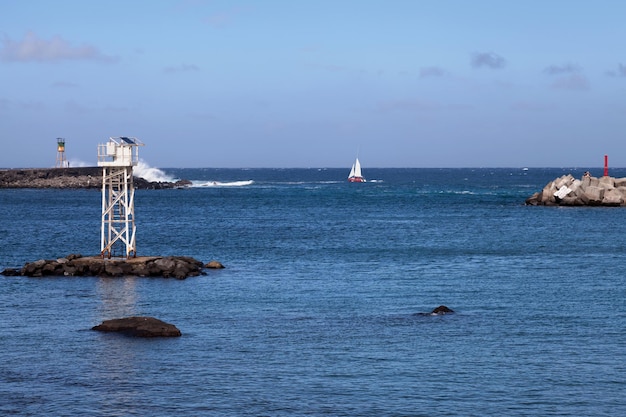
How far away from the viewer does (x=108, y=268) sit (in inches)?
2226

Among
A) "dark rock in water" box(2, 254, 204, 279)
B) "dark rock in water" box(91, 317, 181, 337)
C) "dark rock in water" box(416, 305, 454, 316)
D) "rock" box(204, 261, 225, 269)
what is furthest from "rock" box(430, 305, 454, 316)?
"rock" box(204, 261, 225, 269)

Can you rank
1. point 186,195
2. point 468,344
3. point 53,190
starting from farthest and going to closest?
point 53,190
point 186,195
point 468,344

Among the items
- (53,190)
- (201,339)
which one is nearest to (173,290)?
(201,339)

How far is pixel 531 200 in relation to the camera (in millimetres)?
134625

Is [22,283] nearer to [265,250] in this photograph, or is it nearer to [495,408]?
[265,250]

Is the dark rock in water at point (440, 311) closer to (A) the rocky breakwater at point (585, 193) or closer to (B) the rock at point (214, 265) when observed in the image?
(B) the rock at point (214, 265)

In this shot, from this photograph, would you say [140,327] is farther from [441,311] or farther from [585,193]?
[585,193]

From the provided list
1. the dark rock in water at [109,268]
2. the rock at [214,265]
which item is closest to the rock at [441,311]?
the dark rock in water at [109,268]

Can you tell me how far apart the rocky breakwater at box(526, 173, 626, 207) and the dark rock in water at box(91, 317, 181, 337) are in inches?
3728

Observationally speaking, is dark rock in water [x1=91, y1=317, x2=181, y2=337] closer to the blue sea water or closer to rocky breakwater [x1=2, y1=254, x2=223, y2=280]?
the blue sea water

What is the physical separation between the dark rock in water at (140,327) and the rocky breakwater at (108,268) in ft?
53.0

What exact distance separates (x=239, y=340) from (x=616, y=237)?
51888 millimetres

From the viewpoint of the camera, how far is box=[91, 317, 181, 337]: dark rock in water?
38.6 meters

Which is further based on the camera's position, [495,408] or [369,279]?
[369,279]
